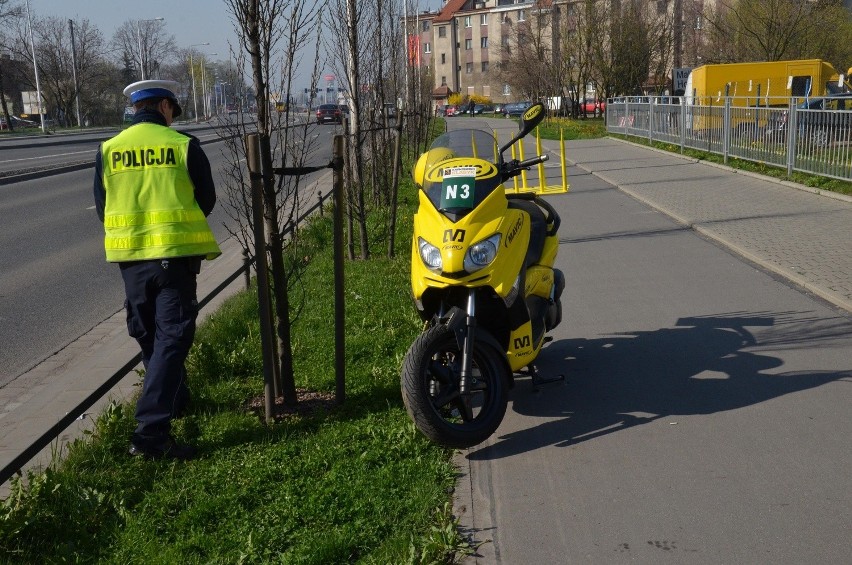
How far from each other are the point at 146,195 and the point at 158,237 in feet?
0.72

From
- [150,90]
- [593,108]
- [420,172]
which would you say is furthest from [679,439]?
[593,108]

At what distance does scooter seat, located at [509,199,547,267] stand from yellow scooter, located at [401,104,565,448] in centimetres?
3

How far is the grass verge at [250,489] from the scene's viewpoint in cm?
368

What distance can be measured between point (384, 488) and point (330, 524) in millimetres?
418

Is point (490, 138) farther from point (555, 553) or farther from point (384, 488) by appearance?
point (555, 553)

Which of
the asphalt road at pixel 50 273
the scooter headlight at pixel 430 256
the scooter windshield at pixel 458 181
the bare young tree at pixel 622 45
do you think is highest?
the bare young tree at pixel 622 45

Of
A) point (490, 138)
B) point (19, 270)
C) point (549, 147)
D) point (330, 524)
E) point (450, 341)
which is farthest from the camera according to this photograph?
point (549, 147)

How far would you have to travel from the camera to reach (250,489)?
4250 millimetres

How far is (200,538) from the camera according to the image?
3.77m

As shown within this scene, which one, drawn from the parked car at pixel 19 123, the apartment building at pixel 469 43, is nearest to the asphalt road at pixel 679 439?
the parked car at pixel 19 123

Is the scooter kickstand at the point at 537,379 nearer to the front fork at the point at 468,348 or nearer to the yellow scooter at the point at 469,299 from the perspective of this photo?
the yellow scooter at the point at 469,299

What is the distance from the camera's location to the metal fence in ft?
47.2

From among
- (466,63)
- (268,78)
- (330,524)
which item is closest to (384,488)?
(330,524)

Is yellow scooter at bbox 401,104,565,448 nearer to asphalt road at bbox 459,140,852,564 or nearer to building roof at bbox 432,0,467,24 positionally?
asphalt road at bbox 459,140,852,564
